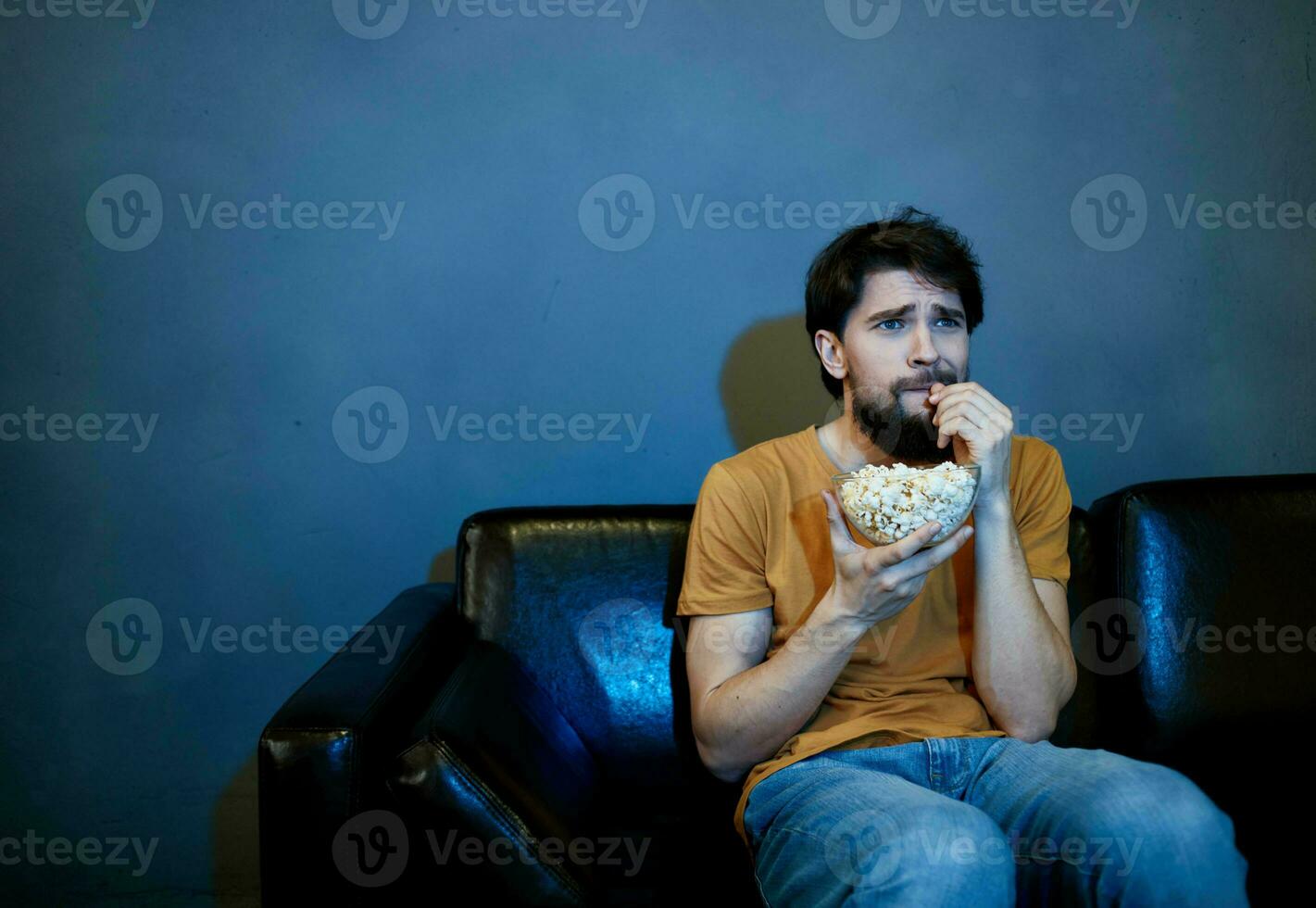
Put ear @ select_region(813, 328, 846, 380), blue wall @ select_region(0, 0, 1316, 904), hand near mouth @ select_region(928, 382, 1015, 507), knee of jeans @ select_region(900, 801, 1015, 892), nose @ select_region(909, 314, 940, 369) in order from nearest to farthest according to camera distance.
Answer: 1. knee of jeans @ select_region(900, 801, 1015, 892)
2. hand near mouth @ select_region(928, 382, 1015, 507)
3. nose @ select_region(909, 314, 940, 369)
4. ear @ select_region(813, 328, 846, 380)
5. blue wall @ select_region(0, 0, 1316, 904)

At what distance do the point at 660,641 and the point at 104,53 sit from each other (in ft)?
5.20

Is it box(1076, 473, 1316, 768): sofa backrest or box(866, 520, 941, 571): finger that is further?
box(1076, 473, 1316, 768): sofa backrest

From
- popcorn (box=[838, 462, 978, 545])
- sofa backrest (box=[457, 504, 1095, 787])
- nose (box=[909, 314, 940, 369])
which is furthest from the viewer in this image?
sofa backrest (box=[457, 504, 1095, 787])

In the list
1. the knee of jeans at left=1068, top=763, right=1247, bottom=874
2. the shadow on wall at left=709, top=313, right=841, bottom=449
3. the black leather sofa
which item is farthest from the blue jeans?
the shadow on wall at left=709, top=313, right=841, bottom=449

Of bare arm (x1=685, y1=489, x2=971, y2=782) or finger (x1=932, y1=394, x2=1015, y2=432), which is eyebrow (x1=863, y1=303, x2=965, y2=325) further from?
bare arm (x1=685, y1=489, x2=971, y2=782)

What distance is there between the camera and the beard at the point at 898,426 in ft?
4.42

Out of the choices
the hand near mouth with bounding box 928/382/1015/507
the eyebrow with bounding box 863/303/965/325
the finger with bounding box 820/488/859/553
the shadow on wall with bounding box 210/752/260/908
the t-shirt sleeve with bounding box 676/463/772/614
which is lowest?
the shadow on wall with bounding box 210/752/260/908

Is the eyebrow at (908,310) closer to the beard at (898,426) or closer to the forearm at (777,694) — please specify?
the beard at (898,426)

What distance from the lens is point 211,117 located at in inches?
73.5

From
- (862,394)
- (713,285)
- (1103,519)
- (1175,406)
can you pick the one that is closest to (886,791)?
(862,394)

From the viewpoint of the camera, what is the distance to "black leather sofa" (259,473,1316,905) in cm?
135

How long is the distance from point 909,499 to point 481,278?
1.13 m

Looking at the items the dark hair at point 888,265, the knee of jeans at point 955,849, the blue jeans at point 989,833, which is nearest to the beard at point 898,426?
the dark hair at point 888,265

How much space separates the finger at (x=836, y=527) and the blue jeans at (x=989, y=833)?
0.93 feet
